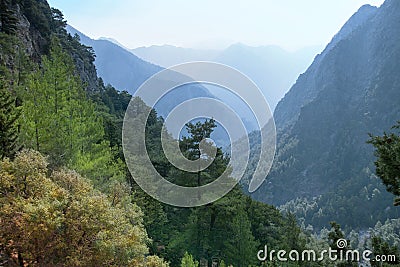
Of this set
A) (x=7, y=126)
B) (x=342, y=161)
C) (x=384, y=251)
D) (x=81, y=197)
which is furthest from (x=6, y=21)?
(x=342, y=161)

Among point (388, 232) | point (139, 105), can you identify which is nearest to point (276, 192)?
point (388, 232)

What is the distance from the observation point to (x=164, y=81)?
1584 cm

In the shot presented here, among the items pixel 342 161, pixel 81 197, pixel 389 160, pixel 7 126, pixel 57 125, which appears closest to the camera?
pixel 389 160

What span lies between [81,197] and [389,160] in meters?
8.77

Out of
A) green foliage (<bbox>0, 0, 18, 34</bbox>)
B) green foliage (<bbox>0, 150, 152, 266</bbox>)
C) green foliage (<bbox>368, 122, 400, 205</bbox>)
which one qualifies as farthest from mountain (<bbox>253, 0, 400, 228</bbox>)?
green foliage (<bbox>0, 150, 152, 266</bbox>)

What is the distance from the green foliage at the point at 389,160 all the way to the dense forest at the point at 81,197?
4 cm

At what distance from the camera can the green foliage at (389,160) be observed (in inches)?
385

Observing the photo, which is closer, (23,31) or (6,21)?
(6,21)

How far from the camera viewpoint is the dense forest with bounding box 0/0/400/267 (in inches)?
392

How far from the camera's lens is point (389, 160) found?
32.5ft

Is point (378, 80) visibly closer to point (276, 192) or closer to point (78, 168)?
point (276, 192)

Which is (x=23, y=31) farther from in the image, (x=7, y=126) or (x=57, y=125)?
(x=7, y=126)

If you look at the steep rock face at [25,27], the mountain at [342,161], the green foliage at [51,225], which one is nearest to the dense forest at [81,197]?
the green foliage at [51,225]

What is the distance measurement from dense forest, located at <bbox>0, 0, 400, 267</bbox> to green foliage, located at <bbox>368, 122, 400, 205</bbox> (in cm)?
4
